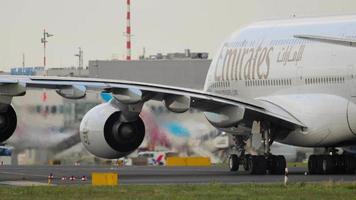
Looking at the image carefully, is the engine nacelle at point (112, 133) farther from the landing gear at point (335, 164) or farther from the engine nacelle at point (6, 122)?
the landing gear at point (335, 164)

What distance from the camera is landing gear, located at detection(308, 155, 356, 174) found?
44.7 metres

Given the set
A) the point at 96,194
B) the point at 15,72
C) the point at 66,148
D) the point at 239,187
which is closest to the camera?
the point at 96,194

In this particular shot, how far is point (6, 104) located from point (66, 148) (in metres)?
12.2

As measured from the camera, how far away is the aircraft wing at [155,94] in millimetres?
39594

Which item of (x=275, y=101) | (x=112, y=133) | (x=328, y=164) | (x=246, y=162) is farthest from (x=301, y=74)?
(x=112, y=133)

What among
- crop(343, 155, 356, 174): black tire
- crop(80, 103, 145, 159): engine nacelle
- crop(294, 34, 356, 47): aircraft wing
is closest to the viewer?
crop(294, 34, 356, 47): aircraft wing

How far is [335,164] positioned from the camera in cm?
4481

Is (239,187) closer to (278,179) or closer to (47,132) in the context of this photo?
(278,179)

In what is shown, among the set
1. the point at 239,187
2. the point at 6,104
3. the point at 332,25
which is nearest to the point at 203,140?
the point at 332,25

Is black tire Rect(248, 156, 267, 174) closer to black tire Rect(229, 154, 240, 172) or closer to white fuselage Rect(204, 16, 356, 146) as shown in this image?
white fuselage Rect(204, 16, 356, 146)

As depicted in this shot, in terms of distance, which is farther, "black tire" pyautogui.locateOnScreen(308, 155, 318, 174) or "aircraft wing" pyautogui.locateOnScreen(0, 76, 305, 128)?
"black tire" pyautogui.locateOnScreen(308, 155, 318, 174)

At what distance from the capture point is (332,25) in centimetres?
4366

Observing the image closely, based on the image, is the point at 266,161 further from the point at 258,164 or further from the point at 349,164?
the point at 349,164

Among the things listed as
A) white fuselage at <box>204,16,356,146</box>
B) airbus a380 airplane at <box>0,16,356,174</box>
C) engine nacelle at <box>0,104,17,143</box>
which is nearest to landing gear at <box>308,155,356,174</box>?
airbus a380 airplane at <box>0,16,356,174</box>
